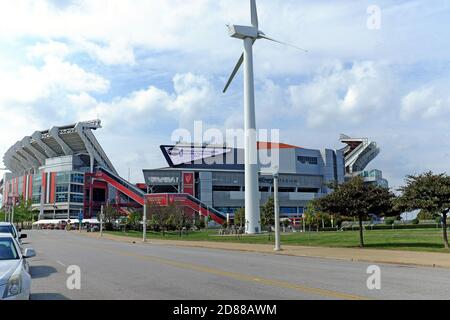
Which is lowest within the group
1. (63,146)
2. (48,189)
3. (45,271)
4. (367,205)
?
(45,271)

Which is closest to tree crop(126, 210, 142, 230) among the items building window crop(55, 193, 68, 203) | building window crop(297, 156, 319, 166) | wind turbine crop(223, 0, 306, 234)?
wind turbine crop(223, 0, 306, 234)

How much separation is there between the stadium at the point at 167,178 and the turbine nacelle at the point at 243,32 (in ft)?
197

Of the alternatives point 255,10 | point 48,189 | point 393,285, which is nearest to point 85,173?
point 48,189

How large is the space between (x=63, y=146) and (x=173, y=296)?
139132 millimetres

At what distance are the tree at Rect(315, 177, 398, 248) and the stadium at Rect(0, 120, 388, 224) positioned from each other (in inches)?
3563

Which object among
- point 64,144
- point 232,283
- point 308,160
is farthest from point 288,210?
point 232,283

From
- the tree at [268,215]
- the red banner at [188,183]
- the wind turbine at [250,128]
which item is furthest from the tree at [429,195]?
the red banner at [188,183]

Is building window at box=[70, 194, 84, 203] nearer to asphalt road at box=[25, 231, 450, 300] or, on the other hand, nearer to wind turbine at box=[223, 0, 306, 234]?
wind turbine at box=[223, 0, 306, 234]

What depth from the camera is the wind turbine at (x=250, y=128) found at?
58.4 metres

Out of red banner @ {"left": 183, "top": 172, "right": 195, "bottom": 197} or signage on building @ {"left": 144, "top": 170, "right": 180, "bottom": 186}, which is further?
signage on building @ {"left": 144, "top": 170, "right": 180, "bottom": 186}

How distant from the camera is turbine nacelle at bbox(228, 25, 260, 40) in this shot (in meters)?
60.8

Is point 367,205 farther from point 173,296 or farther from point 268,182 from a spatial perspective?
point 268,182

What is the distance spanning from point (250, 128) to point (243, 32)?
42.3 feet
